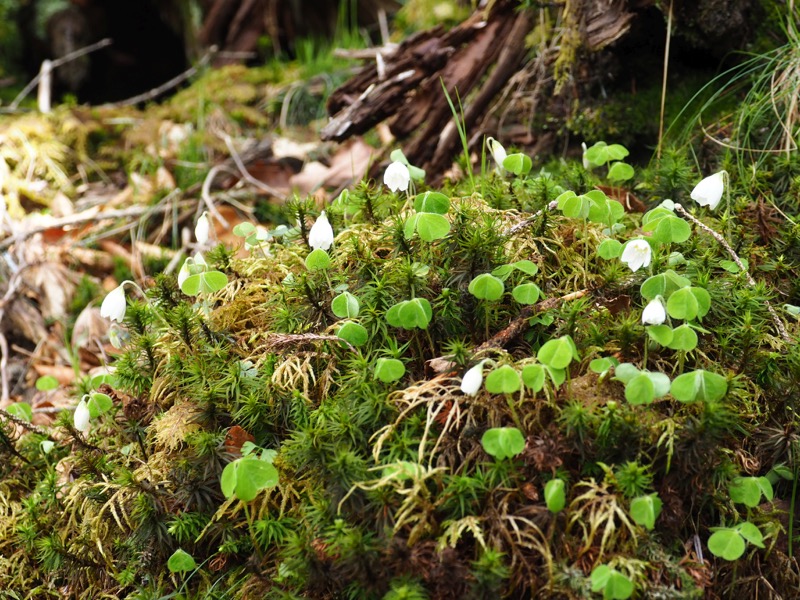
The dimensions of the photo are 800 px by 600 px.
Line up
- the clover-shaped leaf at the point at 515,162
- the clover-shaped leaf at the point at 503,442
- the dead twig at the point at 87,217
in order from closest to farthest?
the clover-shaped leaf at the point at 503,442 < the clover-shaped leaf at the point at 515,162 < the dead twig at the point at 87,217

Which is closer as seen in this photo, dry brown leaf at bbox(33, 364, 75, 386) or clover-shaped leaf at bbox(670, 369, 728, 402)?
clover-shaped leaf at bbox(670, 369, 728, 402)

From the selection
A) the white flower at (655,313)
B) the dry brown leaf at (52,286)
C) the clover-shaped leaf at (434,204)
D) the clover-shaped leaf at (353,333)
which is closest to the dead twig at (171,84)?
the dry brown leaf at (52,286)

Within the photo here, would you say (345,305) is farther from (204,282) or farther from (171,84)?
(171,84)

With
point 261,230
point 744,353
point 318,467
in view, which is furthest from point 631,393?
point 261,230

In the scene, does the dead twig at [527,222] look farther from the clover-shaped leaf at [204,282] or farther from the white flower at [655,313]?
the clover-shaped leaf at [204,282]

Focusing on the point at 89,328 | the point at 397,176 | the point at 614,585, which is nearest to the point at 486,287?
the point at 397,176

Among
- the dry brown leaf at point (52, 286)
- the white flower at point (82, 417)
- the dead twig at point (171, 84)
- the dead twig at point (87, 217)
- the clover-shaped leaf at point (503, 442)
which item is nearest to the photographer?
the clover-shaped leaf at point (503, 442)

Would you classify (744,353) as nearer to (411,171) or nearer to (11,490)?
(411,171)

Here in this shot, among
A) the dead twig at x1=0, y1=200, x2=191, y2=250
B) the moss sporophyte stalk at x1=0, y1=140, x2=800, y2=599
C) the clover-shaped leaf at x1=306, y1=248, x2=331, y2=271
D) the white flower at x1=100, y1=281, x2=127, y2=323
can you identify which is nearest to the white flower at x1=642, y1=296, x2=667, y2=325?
the moss sporophyte stalk at x1=0, y1=140, x2=800, y2=599

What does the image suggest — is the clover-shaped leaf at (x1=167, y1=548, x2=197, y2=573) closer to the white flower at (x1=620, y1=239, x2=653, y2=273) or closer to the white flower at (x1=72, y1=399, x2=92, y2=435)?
the white flower at (x1=72, y1=399, x2=92, y2=435)

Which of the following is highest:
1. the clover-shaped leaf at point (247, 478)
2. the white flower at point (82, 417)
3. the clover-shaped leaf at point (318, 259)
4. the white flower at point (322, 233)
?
the white flower at point (322, 233)
